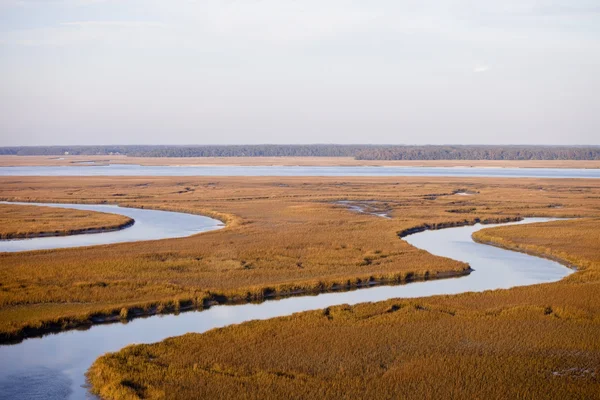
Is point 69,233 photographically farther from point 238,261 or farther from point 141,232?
A: point 238,261

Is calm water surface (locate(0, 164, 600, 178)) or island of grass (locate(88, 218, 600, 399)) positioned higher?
island of grass (locate(88, 218, 600, 399))

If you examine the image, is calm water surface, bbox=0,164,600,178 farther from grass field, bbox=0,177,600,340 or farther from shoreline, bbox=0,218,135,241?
shoreline, bbox=0,218,135,241

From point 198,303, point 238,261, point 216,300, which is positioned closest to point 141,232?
point 238,261

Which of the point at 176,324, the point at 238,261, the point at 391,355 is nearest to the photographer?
the point at 391,355

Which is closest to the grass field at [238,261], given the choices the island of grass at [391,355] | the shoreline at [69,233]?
the island of grass at [391,355]

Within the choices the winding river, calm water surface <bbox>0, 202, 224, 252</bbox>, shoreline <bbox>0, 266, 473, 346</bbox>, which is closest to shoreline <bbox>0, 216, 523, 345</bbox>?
shoreline <bbox>0, 266, 473, 346</bbox>
